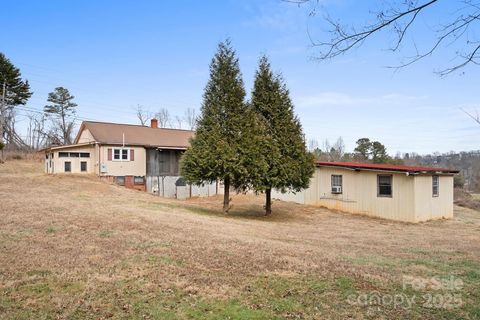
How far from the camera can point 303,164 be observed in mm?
16672

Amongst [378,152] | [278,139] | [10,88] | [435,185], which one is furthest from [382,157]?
[10,88]

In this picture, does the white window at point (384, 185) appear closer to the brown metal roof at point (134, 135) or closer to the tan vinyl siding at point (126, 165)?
the brown metal roof at point (134, 135)

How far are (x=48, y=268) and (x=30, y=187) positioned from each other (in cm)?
1706

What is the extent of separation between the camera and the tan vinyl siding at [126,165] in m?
27.0

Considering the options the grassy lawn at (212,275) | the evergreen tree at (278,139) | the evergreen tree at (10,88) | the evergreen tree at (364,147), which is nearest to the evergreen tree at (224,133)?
the evergreen tree at (278,139)

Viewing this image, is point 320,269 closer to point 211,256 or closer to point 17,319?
point 211,256

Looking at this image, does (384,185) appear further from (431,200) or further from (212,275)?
(212,275)

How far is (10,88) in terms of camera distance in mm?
42844

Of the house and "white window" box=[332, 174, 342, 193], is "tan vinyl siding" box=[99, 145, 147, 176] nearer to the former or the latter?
the house

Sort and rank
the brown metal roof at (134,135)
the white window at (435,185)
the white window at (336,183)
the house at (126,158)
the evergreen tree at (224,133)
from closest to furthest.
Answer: the evergreen tree at (224,133)
the white window at (435,185)
the white window at (336,183)
the house at (126,158)
the brown metal roof at (134,135)

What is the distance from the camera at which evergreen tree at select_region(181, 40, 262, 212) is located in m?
15.5

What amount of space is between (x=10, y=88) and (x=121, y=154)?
25.0 meters

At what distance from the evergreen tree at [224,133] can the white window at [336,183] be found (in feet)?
26.1

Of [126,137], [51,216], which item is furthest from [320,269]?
[126,137]
